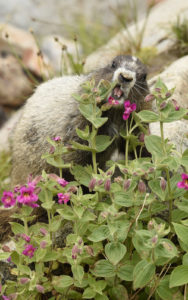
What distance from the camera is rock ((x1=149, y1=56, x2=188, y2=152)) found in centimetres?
449

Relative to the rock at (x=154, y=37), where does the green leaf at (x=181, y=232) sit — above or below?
below

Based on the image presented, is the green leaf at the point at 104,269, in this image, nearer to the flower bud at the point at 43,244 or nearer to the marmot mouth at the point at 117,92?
the flower bud at the point at 43,244

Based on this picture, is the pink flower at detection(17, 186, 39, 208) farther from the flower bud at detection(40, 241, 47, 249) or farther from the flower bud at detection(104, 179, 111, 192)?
the flower bud at detection(104, 179, 111, 192)

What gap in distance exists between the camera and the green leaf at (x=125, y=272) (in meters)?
2.68

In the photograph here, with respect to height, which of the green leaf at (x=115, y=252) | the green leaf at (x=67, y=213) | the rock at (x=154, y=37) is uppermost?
the rock at (x=154, y=37)

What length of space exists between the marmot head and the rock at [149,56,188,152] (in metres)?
0.48

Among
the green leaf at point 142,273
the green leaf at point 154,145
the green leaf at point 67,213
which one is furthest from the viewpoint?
the green leaf at point 154,145

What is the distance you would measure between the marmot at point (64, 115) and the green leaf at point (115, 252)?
1.41 metres

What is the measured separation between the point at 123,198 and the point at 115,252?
11.7 inches

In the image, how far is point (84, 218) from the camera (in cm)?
270

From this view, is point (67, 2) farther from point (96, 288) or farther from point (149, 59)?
point (96, 288)

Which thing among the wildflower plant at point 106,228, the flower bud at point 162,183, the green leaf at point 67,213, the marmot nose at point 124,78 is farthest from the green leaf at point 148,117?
the marmot nose at point 124,78

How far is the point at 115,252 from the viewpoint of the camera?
8.38 ft

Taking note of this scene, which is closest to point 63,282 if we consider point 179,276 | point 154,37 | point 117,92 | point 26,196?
point 26,196
